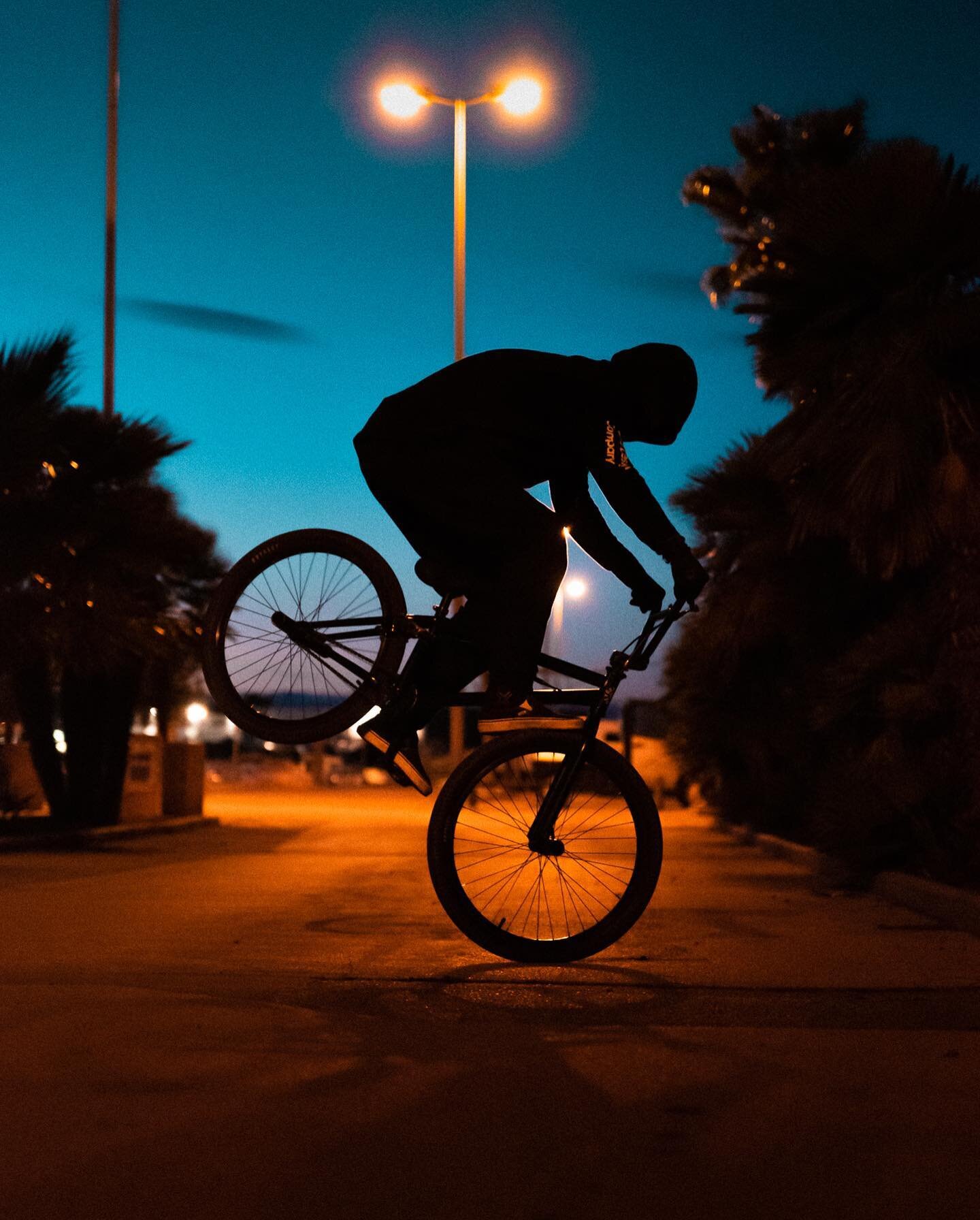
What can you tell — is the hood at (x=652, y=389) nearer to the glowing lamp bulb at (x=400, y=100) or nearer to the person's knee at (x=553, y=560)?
the person's knee at (x=553, y=560)

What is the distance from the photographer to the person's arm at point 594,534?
5.08 m

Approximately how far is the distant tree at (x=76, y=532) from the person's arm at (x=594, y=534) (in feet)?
28.4

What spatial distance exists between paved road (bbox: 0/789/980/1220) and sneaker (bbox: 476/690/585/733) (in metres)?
0.92

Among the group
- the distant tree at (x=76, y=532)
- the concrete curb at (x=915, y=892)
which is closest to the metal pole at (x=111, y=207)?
the distant tree at (x=76, y=532)

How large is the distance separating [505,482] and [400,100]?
1818cm

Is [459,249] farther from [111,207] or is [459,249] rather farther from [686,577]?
[686,577]

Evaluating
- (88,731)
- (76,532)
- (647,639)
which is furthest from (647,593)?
(88,731)

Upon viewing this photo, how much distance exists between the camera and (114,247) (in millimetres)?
20000

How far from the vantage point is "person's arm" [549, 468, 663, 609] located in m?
5.08

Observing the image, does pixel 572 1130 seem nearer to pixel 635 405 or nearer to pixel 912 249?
pixel 635 405

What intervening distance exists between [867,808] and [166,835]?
30.9 feet

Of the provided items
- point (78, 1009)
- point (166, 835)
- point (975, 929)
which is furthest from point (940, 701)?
point (166, 835)

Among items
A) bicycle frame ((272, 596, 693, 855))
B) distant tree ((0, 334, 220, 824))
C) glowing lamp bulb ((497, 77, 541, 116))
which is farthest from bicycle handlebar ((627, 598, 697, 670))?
glowing lamp bulb ((497, 77, 541, 116))

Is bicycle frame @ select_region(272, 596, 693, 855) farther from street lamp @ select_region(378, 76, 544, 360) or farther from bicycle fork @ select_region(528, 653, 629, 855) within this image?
street lamp @ select_region(378, 76, 544, 360)
